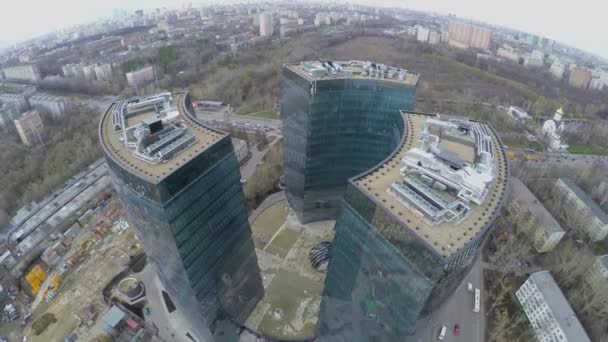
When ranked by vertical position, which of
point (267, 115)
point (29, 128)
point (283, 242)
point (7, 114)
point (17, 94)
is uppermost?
point (17, 94)

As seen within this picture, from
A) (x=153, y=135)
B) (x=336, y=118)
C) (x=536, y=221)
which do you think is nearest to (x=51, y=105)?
(x=153, y=135)

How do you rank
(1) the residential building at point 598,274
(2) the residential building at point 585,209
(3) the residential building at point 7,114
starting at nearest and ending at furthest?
(1) the residential building at point 598,274
(2) the residential building at point 585,209
(3) the residential building at point 7,114

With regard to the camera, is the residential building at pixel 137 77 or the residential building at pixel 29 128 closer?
the residential building at pixel 29 128

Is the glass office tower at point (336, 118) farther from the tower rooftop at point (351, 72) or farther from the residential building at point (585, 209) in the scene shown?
the residential building at point (585, 209)

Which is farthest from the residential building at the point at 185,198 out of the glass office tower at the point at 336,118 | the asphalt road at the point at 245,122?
the asphalt road at the point at 245,122

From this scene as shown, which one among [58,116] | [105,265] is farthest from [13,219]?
[58,116]

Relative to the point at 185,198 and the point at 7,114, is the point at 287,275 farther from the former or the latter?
the point at 7,114

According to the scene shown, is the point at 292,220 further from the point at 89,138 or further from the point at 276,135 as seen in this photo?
the point at 89,138
